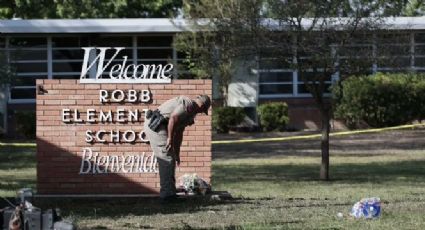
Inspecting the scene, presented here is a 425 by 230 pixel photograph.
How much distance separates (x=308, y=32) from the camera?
1722cm

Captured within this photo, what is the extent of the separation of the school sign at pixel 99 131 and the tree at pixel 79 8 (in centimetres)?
2795

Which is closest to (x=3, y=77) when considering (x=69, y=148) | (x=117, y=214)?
(x=69, y=148)

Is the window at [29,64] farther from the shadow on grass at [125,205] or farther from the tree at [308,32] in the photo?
the shadow on grass at [125,205]

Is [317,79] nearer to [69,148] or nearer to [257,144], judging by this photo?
[69,148]

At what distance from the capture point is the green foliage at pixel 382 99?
3111cm

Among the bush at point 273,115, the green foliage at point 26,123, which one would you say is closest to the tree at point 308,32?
the bush at point 273,115

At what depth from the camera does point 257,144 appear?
90.9 ft

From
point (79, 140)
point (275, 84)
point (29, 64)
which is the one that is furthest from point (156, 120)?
point (275, 84)

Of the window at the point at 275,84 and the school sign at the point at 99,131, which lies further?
the window at the point at 275,84

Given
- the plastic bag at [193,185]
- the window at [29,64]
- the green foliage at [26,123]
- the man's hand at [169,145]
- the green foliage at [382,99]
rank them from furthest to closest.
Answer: the window at [29,64]
the green foliage at [382,99]
the green foliage at [26,123]
the plastic bag at [193,185]
the man's hand at [169,145]

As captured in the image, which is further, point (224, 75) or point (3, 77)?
point (224, 75)

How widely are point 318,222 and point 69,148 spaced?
478 centimetres

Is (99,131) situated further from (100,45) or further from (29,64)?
(29,64)

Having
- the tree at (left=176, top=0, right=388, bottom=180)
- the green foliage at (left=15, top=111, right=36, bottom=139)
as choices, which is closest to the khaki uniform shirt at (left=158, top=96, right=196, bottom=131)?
the tree at (left=176, top=0, right=388, bottom=180)
